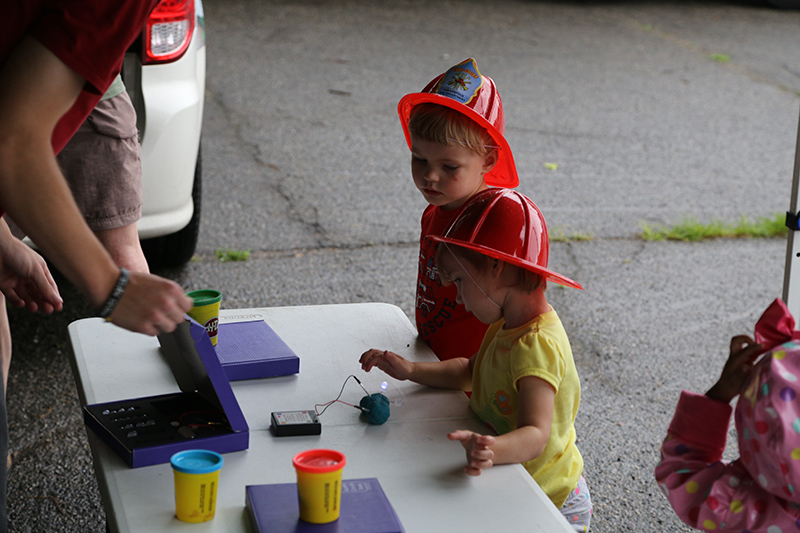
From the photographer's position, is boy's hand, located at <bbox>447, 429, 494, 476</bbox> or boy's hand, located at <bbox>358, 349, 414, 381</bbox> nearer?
boy's hand, located at <bbox>447, 429, 494, 476</bbox>

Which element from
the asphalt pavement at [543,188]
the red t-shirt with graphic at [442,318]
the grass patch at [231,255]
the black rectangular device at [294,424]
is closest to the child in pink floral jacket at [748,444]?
the black rectangular device at [294,424]

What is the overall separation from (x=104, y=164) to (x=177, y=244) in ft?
4.57

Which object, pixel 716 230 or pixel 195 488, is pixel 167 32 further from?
pixel 716 230

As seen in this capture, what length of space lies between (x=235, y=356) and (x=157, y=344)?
0.25 metres

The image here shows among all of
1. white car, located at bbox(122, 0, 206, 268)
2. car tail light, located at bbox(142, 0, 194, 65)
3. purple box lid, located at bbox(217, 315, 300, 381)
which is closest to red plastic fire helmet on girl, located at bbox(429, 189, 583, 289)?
purple box lid, located at bbox(217, 315, 300, 381)

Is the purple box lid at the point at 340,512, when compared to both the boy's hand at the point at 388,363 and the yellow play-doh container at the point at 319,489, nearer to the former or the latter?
the yellow play-doh container at the point at 319,489

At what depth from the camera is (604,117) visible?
748cm

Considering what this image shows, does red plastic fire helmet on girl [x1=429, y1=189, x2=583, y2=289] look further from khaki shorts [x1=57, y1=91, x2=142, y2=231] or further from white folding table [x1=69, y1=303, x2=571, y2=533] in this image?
khaki shorts [x1=57, y1=91, x2=142, y2=231]

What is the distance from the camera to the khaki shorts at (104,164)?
2.74 meters

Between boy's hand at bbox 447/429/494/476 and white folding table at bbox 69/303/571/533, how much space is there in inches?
0.7

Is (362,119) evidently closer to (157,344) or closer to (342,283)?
(342,283)

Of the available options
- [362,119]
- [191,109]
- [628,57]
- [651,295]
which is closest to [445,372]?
[191,109]

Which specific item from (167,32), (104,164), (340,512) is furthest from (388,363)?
(167,32)

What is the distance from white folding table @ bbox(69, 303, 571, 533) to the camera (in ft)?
5.01
